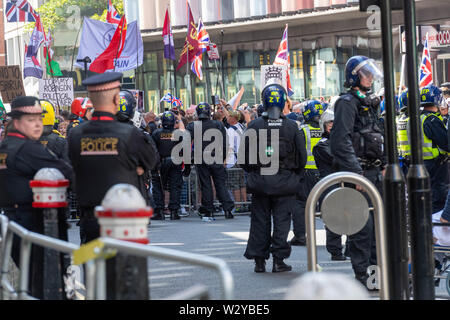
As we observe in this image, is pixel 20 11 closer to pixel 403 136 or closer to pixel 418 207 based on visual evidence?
pixel 403 136

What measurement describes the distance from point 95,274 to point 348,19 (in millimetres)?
38871

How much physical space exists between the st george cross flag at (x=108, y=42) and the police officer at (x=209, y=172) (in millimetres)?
6901

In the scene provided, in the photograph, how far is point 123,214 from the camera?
15.4 feet

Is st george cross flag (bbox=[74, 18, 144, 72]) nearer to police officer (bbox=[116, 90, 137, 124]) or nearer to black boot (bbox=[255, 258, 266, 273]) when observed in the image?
police officer (bbox=[116, 90, 137, 124])

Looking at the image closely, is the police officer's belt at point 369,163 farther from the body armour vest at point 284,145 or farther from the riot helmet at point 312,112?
the riot helmet at point 312,112

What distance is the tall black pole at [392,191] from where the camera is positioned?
6.79 meters

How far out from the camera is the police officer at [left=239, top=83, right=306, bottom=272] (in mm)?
11031

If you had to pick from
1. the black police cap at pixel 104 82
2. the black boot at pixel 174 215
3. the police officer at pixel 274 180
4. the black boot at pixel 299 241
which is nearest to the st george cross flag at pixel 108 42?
the black boot at pixel 174 215

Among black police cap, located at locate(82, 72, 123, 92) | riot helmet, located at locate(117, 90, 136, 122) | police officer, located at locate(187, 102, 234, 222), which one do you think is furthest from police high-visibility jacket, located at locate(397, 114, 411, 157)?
black police cap, located at locate(82, 72, 123, 92)

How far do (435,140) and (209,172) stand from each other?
642 centimetres

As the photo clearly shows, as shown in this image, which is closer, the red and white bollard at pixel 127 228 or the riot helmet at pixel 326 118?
the red and white bollard at pixel 127 228

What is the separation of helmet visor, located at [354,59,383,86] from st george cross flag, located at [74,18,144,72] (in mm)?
15607

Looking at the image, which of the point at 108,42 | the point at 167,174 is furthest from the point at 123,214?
the point at 108,42

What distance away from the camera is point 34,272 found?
592 cm
